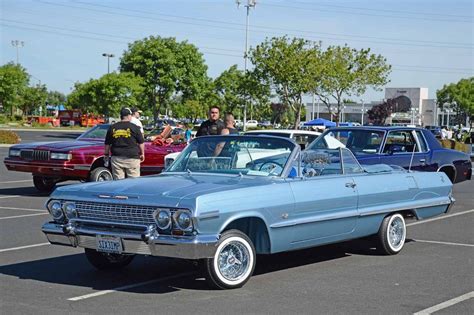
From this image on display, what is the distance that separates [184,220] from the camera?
6.71m

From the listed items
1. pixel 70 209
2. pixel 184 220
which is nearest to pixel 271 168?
pixel 184 220

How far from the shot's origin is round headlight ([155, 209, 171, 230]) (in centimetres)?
677

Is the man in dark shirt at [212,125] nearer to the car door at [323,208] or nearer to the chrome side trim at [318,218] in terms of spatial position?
A: the car door at [323,208]

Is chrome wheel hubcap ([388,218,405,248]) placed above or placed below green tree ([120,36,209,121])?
below

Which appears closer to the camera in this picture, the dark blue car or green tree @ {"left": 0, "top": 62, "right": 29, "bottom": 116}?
the dark blue car

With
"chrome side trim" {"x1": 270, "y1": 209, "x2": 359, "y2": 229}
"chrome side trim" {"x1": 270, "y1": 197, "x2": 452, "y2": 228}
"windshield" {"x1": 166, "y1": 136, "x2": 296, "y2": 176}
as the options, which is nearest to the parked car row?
"chrome side trim" {"x1": 270, "y1": 197, "x2": 452, "y2": 228}

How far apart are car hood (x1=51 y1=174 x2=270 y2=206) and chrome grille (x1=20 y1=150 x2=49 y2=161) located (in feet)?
26.2

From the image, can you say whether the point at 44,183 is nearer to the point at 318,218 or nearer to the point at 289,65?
the point at 318,218

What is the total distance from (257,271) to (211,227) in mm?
1485

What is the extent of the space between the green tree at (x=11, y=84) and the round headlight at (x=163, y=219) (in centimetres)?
6952

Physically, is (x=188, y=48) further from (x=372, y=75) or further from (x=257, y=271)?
(x=257, y=271)

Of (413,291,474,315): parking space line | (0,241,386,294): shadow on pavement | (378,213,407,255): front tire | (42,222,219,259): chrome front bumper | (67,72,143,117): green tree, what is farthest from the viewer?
(67,72,143,117): green tree

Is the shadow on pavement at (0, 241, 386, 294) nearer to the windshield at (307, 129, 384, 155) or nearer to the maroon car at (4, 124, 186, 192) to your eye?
the windshield at (307, 129, 384, 155)

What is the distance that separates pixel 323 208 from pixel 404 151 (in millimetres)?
7037
